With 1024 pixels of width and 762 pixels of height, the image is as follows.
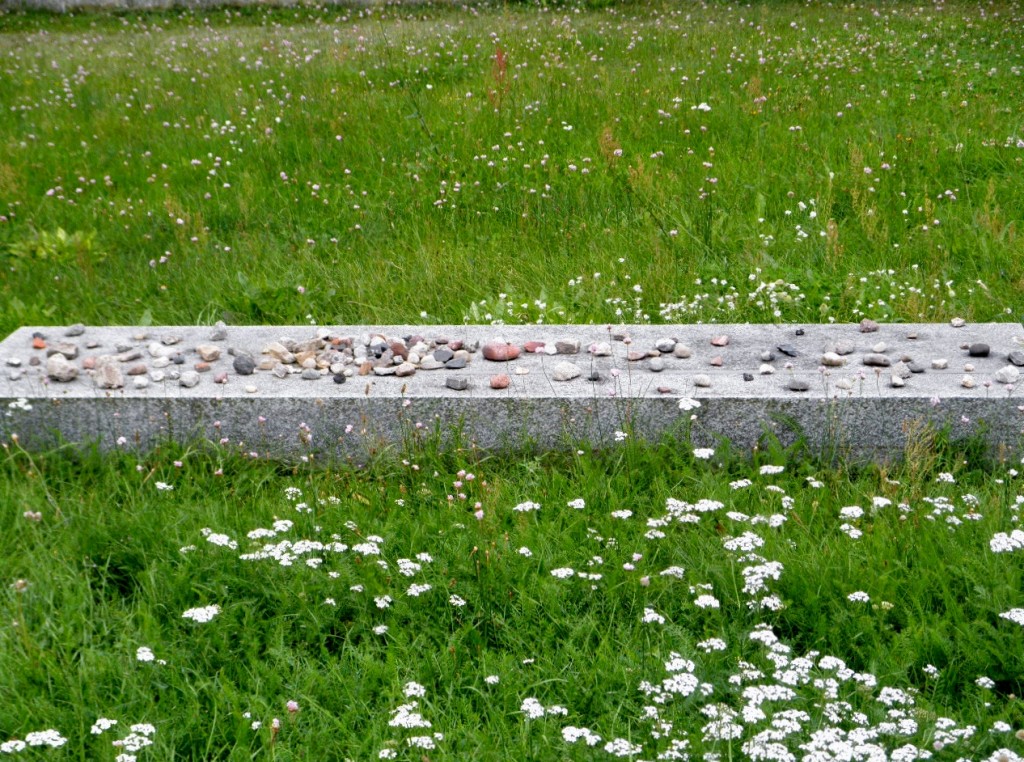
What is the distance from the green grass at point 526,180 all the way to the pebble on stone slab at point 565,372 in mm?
1077

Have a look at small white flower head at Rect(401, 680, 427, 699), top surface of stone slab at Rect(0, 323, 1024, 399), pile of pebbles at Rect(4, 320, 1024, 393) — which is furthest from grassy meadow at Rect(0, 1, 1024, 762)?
pile of pebbles at Rect(4, 320, 1024, 393)

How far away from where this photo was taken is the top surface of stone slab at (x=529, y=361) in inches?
156

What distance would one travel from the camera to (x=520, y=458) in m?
3.96

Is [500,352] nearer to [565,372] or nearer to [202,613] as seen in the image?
[565,372]

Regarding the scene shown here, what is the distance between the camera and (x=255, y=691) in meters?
2.72

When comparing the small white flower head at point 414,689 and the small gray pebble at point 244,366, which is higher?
the small gray pebble at point 244,366

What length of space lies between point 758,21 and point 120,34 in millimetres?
8274

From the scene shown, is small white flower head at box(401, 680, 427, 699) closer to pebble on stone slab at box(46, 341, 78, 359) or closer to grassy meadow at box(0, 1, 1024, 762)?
grassy meadow at box(0, 1, 1024, 762)

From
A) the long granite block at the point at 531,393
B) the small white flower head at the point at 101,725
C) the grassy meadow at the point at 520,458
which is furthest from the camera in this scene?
the long granite block at the point at 531,393

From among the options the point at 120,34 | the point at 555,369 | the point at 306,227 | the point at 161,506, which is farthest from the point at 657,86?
the point at 120,34

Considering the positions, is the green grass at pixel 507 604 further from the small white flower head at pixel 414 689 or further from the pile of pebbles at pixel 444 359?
the pile of pebbles at pixel 444 359

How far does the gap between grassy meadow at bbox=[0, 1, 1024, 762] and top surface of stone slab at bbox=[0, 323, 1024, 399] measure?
26cm

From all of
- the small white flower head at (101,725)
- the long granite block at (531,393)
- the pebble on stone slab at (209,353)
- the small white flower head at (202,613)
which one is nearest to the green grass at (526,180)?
the long granite block at (531,393)

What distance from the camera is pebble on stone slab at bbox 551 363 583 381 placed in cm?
409
